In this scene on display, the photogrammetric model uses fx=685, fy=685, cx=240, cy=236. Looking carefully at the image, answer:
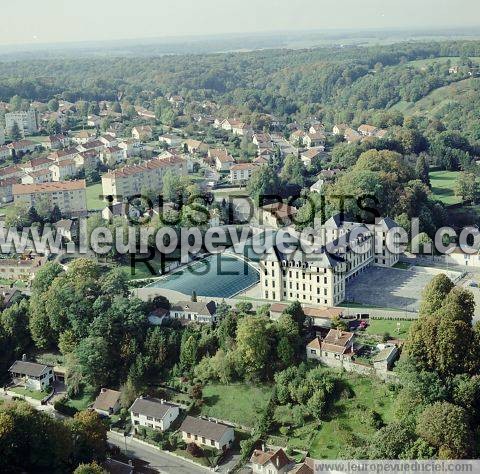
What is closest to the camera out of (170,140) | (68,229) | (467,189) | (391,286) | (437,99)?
(391,286)

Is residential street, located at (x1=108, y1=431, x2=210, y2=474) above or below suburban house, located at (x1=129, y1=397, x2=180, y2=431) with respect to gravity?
below

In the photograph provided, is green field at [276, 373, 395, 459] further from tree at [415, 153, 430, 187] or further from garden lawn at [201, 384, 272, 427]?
tree at [415, 153, 430, 187]

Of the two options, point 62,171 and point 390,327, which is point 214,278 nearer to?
point 390,327

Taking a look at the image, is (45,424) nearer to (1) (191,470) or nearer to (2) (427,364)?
(1) (191,470)

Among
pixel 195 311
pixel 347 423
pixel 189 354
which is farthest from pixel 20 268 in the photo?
pixel 347 423

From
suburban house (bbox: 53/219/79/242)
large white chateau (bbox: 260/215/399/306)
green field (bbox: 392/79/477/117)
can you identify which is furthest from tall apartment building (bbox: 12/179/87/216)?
green field (bbox: 392/79/477/117)
